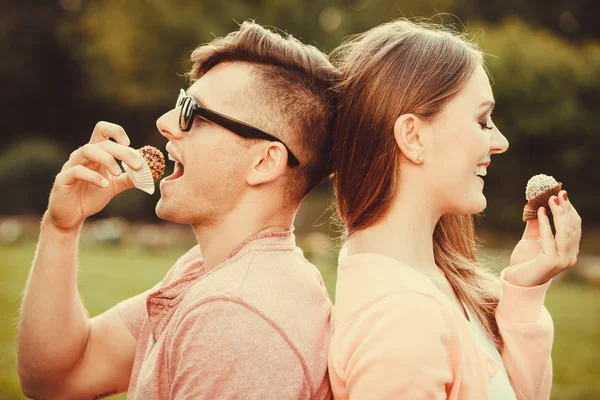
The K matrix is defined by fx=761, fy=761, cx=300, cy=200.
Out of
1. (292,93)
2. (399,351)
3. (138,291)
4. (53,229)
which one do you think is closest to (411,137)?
(292,93)

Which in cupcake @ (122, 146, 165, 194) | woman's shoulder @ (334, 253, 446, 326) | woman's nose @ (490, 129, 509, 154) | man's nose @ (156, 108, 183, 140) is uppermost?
man's nose @ (156, 108, 183, 140)

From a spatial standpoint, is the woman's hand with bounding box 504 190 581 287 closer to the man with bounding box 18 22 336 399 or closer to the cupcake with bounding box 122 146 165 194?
the man with bounding box 18 22 336 399

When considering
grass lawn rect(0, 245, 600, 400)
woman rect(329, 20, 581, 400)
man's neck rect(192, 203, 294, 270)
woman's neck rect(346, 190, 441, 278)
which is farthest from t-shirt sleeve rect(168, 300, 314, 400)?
grass lawn rect(0, 245, 600, 400)

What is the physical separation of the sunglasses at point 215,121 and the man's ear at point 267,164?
0.03 m

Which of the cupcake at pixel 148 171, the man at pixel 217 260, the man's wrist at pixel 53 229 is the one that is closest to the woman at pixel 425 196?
the man at pixel 217 260

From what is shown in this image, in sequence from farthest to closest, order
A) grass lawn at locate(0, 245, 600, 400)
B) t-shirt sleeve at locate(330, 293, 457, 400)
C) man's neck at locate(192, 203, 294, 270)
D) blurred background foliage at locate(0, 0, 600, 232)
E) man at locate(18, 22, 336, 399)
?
1. blurred background foliage at locate(0, 0, 600, 232)
2. grass lawn at locate(0, 245, 600, 400)
3. man's neck at locate(192, 203, 294, 270)
4. man at locate(18, 22, 336, 399)
5. t-shirt sleeve at locate(330, 293, 457, 400)

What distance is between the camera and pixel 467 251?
3.01m

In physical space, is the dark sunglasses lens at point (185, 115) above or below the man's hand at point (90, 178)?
above

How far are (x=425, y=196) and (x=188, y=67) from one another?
74.8 ft

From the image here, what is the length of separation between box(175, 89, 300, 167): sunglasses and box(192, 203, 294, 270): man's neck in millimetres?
234

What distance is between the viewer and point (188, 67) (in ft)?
80.5

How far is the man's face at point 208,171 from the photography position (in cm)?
259

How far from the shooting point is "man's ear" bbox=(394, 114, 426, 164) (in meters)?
2.45

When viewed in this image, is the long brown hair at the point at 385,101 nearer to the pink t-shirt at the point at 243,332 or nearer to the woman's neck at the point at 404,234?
the woman's neck at the point at 404,234
